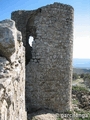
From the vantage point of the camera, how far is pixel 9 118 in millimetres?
3230

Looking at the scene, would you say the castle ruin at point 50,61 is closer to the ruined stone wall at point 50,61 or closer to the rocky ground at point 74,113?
the ruined stone wall at point 50,61

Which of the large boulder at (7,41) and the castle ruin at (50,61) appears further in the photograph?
the castle ruin at (50,61)

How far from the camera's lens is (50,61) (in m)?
8.70

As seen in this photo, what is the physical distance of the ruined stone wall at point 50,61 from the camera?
864cm

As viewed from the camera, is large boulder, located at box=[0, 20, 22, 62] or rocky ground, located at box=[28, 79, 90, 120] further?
rocky ground, located at box=[28, 79, 90, 120]

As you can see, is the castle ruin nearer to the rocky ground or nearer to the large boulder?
the rocky ground

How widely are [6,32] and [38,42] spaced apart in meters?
5.31

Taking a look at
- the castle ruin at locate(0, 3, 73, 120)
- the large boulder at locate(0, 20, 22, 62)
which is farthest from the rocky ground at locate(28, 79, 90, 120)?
the large boulder at locate(0, 20, 22, 62)

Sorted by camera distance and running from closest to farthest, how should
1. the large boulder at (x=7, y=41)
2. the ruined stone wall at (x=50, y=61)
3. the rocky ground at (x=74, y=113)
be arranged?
the large boulder at (x=7, y=41) → the rocky ground at (x=74, y=113) → the ruined stone wall at (x=50, y=61)

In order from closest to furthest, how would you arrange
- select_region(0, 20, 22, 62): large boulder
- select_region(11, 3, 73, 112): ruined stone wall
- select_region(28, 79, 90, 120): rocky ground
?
select_region(0, 20, 22, 62): large boulder < select_region(28, 79, 90, 120): rocky ground < select_region(11, 3, 73, 112): ruined stone wall

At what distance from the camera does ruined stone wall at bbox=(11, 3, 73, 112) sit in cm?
864

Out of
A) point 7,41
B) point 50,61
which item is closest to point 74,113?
point 50,61

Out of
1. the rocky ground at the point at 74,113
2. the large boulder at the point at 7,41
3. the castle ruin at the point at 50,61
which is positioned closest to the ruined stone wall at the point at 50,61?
the castle ruin at the point at 50,61

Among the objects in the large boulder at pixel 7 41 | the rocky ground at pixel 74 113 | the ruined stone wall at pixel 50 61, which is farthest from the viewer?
the ruined stone wall at pixel 50 61
